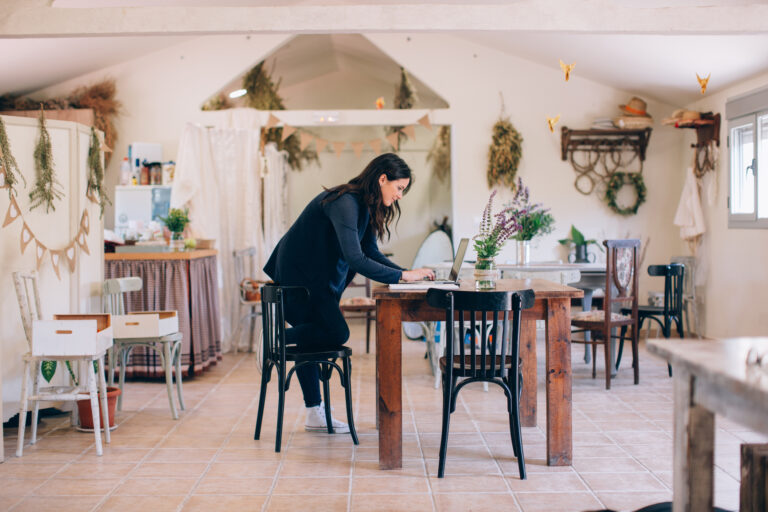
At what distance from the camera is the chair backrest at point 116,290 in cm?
419

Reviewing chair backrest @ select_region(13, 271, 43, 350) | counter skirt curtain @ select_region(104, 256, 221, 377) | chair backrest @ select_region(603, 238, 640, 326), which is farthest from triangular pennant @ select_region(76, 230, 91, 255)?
chair backrest @ select_region(603, 238, 640, 326)

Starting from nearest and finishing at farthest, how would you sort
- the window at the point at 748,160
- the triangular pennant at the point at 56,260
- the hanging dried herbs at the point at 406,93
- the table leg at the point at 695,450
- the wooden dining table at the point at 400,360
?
the table leg at the point at 695,450 → the wooden dining table at the point at 400,360 → the triangular pennant at the point at 56,260 → the window at the point at 748,160 → the hanging dried herbs at the point at 406,93

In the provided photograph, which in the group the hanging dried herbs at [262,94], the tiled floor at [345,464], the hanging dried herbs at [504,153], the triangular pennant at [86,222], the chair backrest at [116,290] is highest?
the hanging dried herbs at [262,94]

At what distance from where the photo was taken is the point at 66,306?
405 centimetres

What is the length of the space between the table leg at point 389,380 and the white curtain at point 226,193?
11.0 feet

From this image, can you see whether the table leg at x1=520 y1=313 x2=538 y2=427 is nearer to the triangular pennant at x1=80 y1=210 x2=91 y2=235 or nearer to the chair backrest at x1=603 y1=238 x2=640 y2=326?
the chair backrest at x1=603 y1=238 x2=640 y2=326

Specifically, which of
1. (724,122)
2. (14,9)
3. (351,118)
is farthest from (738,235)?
(14,9)

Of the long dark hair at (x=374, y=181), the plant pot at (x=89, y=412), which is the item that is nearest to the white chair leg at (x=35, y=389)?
the plant pot at (x=89, y=412)

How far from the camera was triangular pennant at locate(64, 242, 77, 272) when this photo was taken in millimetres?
4023

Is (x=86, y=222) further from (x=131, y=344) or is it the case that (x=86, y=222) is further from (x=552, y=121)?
(x=552, y=121)

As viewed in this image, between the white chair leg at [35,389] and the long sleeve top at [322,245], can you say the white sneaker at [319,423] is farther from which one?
the white chair leg at [35,389]

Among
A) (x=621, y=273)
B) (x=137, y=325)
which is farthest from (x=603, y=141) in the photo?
(x=137, y=325)

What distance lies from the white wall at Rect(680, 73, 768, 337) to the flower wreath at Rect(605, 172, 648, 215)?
737 millimetres

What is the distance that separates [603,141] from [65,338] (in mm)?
5826
